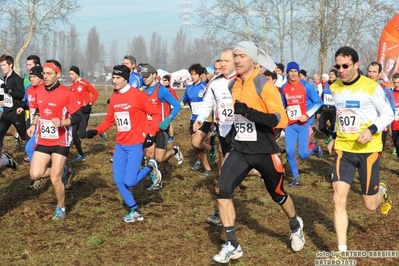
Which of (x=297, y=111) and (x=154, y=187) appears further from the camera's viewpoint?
(x=297, y=111)

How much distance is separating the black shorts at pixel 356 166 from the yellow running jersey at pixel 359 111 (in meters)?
0.07

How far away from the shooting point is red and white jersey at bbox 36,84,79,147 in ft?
23.6

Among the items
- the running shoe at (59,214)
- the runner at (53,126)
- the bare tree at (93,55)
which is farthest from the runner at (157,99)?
the bare tree at (93,55)

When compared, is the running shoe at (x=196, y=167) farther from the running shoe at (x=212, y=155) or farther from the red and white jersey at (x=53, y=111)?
the red and white jersey at (x=53, y=111)

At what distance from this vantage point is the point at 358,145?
5.70m

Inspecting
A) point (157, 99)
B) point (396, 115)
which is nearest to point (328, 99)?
point (396, 115)

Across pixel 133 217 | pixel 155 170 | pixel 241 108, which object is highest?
pixel 241 108

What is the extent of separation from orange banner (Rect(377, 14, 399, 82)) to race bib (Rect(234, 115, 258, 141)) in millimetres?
12115

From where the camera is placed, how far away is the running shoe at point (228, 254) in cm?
528

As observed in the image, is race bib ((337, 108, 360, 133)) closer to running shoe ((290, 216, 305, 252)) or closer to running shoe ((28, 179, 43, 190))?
running shoe ((290, 216, 305, 252))

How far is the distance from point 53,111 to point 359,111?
413 cm

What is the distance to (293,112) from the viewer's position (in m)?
9.43

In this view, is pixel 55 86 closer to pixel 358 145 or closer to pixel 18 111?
pixel 18 111

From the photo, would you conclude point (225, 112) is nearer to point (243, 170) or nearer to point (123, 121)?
point (123, 121)
